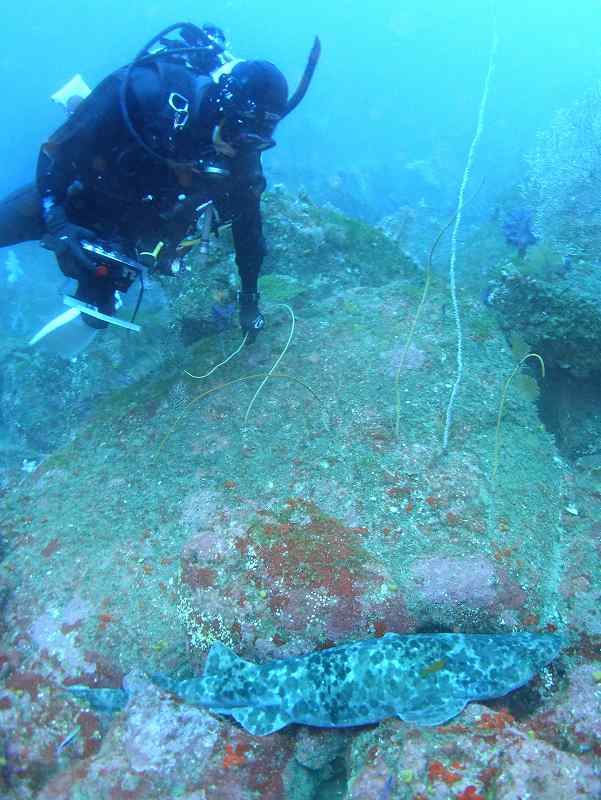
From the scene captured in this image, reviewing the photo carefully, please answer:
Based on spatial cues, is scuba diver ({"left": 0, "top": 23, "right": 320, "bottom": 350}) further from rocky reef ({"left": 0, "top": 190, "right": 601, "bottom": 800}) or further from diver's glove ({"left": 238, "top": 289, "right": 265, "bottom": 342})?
rocky reef ({"left": 0, "top": 190, "right": 601, "bottom": 800})

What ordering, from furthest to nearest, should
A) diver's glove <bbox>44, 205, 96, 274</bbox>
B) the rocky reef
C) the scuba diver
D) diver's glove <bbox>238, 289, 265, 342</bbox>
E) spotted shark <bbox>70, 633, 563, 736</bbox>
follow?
diver's glove <bbox>238, 289, 265, 342</bbox> < diver's glove <bbox>44, 205, 96, 274</bbox> < the scuba diver < spotted shark <bbox>70, 633, 563, 736</bbox> < the rocky reef

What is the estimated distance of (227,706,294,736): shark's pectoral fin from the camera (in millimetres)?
2994

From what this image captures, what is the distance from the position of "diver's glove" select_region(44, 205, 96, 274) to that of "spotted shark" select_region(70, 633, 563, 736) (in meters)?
3.02

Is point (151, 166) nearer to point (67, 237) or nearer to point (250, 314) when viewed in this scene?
point (67, 237)

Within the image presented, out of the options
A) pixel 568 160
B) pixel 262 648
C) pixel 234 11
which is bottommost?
pixel 262 648

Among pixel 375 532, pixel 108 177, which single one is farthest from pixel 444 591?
pixel 108 177

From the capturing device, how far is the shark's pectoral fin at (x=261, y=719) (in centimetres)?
299

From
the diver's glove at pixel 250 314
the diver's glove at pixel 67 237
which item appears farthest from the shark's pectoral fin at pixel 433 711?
the diver's glove at pixel 67 237

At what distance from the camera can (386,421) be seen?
428cm

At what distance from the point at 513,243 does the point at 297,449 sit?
590 cm

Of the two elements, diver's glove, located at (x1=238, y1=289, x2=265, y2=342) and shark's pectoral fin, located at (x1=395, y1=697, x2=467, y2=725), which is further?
diver's glove, located at (x1=238, y1=289, x2=265, y2=342)

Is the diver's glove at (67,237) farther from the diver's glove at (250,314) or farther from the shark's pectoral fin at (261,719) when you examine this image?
the shark's pectoral fin at (261,719)

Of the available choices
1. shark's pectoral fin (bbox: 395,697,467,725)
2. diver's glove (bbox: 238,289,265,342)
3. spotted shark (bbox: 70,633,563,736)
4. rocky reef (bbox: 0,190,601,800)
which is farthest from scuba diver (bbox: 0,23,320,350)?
shark's pectoral fin (bbox: 395,697,467,725)

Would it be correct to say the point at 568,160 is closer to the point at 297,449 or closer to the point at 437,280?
the point at 437,280
